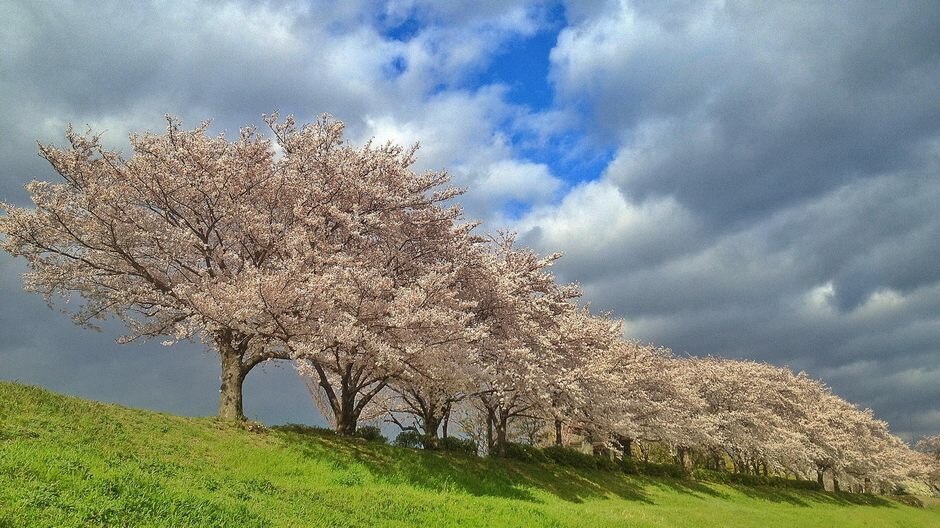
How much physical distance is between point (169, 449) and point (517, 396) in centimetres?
1532

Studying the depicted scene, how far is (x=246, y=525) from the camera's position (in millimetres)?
10625

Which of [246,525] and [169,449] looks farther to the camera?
[169,449]

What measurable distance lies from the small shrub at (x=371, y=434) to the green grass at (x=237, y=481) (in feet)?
7.13

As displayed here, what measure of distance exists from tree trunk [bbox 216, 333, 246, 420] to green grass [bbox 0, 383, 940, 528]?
1875mm

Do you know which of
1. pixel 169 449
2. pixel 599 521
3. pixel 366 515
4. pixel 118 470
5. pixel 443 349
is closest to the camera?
pixel 118 470

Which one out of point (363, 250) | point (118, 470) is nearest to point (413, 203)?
point (363, 250)

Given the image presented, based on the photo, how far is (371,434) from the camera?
83.6 feet

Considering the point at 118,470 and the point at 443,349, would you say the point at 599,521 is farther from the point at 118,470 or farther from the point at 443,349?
the point at 118,470

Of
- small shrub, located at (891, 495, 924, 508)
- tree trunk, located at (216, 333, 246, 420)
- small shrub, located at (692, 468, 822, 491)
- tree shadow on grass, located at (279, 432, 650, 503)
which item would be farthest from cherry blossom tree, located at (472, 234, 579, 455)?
small shrub, located at (891, 495, 924, 508)

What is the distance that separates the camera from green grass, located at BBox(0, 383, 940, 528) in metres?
10.1

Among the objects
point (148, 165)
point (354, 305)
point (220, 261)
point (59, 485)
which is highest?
point (148, 165)

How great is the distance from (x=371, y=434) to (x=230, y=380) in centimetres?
622

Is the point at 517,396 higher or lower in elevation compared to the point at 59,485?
higher

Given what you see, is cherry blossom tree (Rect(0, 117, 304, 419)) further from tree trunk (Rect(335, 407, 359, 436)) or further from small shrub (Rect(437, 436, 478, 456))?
small shrub (Rect(437, 436, 478, 456))
